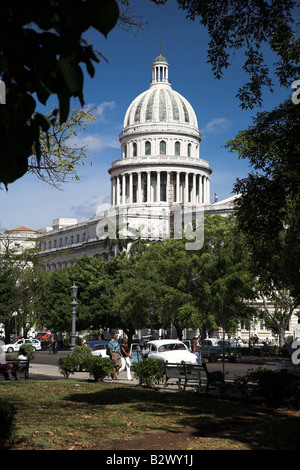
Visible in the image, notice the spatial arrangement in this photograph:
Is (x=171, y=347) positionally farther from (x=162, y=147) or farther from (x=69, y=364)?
(x=162, y=147)

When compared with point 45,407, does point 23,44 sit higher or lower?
higher

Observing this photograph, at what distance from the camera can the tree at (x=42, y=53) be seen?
4.20 meters

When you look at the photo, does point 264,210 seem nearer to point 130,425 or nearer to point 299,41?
point 299,41

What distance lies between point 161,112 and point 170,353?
10338cm

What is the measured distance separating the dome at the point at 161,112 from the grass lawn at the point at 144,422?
111 meters

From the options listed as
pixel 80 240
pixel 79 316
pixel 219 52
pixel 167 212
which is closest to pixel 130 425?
pixel 219 52

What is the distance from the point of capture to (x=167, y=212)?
110562 mm

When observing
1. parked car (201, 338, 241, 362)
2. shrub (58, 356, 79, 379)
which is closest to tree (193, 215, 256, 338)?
parked car (201, 338, 241, 362)

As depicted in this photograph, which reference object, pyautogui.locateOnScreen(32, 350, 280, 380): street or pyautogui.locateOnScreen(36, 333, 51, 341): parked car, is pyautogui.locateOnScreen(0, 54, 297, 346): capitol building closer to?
pyautogui.locateOnScreen(36, 333, 51, 341): parked car

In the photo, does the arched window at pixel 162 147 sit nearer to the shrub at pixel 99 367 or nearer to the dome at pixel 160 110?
the dome at pixel 160 110

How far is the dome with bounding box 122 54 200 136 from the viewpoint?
125919mm

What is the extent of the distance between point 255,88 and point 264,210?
10.7 feet

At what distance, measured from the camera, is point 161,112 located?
415 ft

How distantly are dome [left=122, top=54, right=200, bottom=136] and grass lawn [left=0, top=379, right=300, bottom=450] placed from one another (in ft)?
365
